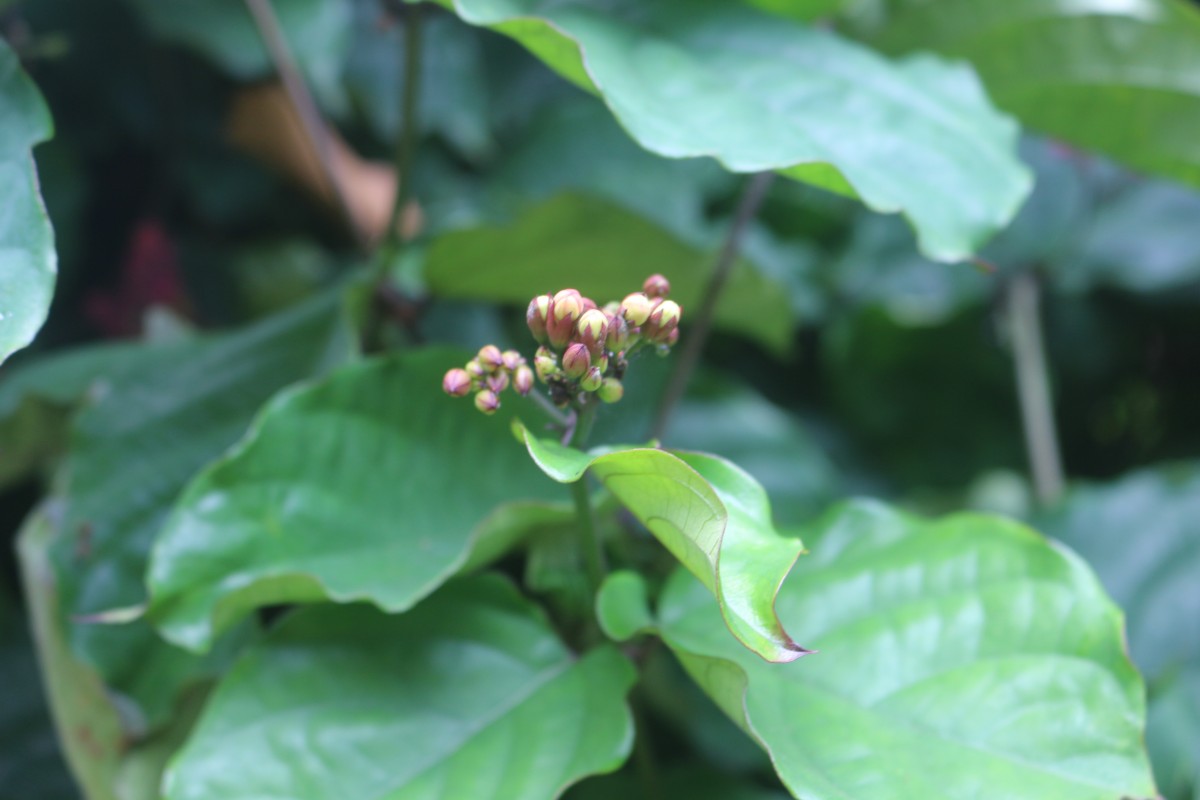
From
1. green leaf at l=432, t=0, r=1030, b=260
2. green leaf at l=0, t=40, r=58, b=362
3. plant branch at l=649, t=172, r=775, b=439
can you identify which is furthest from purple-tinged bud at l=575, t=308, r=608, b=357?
plant branch at l=649, t=172, r=775, b=439

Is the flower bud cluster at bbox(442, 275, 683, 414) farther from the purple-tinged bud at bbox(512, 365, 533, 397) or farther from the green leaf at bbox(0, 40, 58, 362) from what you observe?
the green leaf at bbox(0, 40, 58, 362)

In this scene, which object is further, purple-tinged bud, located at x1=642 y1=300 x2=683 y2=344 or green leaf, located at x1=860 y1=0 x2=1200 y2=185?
green leaf, located at x1=860 y1=0 x2=1200 y2=185

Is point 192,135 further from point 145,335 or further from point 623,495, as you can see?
point 623,495

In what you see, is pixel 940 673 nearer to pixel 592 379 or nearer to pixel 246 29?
pixel 592 379

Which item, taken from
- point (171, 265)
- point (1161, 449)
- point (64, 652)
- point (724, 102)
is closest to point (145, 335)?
point (171, 265)

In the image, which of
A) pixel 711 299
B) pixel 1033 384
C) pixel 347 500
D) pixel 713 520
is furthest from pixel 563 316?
pixel 1033 384

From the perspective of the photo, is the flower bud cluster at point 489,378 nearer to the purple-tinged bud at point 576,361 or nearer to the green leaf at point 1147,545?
the purple-tinged bud at point 576,361

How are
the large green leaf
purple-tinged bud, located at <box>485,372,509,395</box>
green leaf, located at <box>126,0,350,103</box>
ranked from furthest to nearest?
green leaf, located at <box>126,0,350,103</box>
the large green leaf
purple-tinged bud, located at <box>485,372,509,395</box>
